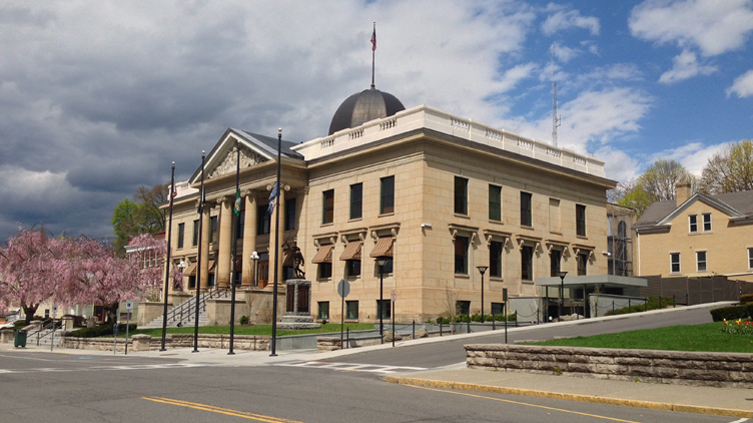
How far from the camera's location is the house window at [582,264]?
50844 millimetres

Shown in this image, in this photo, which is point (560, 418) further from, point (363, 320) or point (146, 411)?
point (363, 320)

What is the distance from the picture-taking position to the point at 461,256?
43062 mm

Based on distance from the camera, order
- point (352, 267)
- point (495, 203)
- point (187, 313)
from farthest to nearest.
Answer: point (187, 313) → point (495, 203) → point (352, 267)

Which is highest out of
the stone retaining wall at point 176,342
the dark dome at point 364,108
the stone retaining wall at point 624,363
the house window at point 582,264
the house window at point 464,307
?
the dark dome at point 364,108

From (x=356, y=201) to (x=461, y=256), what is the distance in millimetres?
8141

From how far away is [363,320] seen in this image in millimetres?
43250

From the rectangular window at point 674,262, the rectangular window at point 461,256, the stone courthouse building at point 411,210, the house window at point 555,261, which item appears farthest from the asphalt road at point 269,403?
the rectangular window at point 674,262

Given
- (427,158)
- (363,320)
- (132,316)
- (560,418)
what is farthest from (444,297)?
(132,316)

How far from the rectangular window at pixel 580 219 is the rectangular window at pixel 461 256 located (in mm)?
12431

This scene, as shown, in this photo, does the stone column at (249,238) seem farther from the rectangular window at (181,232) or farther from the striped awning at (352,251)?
the rectangular window at (181,232)

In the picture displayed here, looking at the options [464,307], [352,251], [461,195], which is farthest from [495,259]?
[352,251]

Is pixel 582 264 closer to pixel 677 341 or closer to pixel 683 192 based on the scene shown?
pixel 683 192

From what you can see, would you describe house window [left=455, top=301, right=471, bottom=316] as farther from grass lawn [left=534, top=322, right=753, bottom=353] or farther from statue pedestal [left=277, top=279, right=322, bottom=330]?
grass lawn [left=534, top=322, right=753, bottom=353]

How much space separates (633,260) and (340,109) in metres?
32.5
